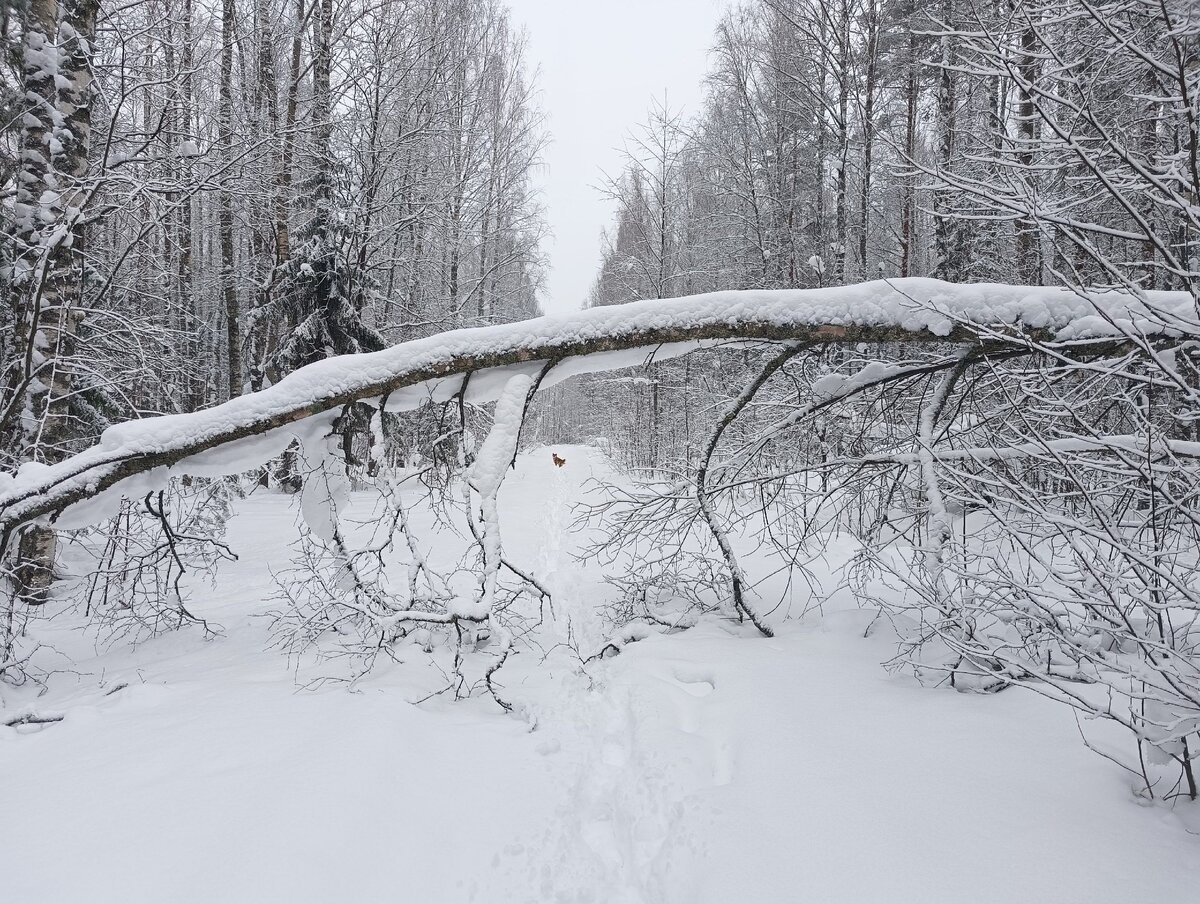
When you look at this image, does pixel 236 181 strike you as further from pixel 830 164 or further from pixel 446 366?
pixel 830 164

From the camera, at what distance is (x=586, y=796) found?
2867 millimetres

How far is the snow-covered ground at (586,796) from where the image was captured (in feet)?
6.76

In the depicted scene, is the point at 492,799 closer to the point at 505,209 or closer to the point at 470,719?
the point at 470,719

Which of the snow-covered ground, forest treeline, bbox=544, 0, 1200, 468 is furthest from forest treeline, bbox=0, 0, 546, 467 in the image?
forest treeline, bbox=544, 0, 1200, 468

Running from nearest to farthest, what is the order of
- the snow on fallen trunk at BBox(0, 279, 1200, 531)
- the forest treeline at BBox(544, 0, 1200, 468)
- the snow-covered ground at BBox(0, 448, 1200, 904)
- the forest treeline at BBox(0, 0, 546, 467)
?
the snow-covered ground at BBox(0, 448, 1200, 904) → the snow on fallen trunk at BBox(0, 279, 1200, 531) → the forest treeline at BBox(0, 0, 546, 467) → the forest treeline at BBox(544, 0, 1200, 468)

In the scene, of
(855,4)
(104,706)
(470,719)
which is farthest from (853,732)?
(855,4)

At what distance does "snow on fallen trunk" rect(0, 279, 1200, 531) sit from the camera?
3.33m

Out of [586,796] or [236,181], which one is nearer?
[586,796]

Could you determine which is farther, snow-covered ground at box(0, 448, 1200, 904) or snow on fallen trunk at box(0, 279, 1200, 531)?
snow on fallen trunk at box(0, 279, 1200, 531)

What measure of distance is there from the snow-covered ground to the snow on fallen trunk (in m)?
1.41

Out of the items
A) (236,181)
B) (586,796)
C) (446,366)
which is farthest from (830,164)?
(586,796)

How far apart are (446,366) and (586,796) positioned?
257cm

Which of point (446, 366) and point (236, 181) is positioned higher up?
point (236, 181)

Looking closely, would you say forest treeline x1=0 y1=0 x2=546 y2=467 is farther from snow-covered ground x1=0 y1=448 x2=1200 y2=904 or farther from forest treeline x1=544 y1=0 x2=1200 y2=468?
forest treeline x1=544 y1=0 x2=1200 y2=468
